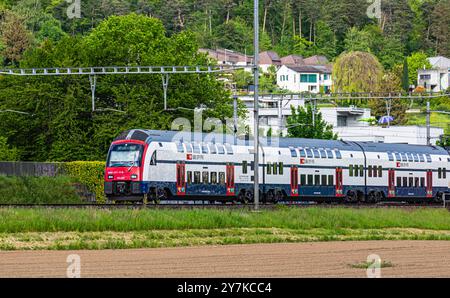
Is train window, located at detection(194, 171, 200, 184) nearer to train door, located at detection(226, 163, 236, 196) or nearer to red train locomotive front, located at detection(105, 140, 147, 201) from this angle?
train door, located at detection(226, 163, 236, 196)

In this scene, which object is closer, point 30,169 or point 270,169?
point 270,169

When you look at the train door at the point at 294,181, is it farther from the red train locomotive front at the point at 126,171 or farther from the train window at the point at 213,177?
the red train locomotive front at the point at 126,171

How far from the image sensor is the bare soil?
32.5 m

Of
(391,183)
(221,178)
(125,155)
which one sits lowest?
(391,183)

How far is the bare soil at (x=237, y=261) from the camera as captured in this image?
107 ft

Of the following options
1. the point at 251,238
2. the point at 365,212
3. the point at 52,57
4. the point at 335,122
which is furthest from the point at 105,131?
the point at 335,122

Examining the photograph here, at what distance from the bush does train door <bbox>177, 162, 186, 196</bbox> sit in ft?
34.5

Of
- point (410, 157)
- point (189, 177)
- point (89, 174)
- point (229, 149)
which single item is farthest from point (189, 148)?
point (410, 157)

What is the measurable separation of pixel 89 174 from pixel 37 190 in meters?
5.73

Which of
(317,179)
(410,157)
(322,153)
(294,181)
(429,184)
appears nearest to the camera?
(294,181)

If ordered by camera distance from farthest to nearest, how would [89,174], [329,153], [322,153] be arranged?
[89,174]
[329,153]
[322,153]

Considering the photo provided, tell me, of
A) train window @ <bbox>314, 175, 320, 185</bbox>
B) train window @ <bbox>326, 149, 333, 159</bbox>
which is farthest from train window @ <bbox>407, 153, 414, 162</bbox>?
train window @ <bbox>314, 175, 320, 185</bbox>

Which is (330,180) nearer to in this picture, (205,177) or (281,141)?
(281,141)

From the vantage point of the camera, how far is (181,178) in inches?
2408
